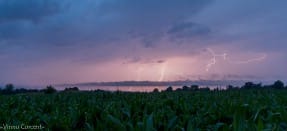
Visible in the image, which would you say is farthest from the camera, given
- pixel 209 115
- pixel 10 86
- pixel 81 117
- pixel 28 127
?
pixel 10 86

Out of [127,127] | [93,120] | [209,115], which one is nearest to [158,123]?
[127,127]

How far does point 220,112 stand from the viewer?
552 cm

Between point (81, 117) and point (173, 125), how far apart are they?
1287mm

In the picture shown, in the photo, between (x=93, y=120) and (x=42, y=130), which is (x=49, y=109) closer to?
(x=93, y=120)

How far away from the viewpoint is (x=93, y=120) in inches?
192

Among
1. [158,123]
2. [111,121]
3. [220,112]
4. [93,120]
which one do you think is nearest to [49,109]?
[93,120]

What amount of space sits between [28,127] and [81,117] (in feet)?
2.38

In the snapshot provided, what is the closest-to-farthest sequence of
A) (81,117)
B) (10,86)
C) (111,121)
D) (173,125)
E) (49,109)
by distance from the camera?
(111,121) → (173,125) → (81,117) → (49,109) → (10,86)

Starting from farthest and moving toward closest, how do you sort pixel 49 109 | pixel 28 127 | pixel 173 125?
1. pixel 49 109
2. pixel 28 127
3. pixel 173 125

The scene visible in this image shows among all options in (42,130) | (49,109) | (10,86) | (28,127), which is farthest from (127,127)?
(10,86)

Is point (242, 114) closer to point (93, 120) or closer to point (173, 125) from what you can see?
point (173, 125)

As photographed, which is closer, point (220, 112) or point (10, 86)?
point (220, 112)

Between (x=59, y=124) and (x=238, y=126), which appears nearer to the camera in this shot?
(x=238, y=126)

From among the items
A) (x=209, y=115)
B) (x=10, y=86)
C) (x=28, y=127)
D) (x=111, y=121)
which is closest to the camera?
(x=111, y=121)
